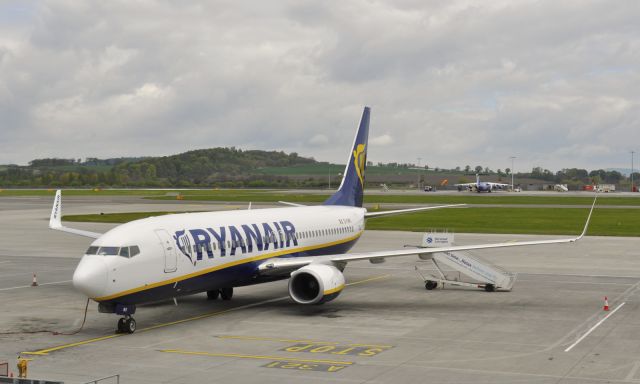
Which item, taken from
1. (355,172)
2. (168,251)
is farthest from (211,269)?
(355,172)

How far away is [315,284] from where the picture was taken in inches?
1271

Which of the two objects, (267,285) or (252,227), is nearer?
(252,227)

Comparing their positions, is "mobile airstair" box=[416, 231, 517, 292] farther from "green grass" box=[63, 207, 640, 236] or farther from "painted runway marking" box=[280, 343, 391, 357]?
"green grass" box=[63, 207, 640, 236]

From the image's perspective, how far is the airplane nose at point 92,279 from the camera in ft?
84.9

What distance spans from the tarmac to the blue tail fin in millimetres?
4444

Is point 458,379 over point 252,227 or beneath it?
beneath

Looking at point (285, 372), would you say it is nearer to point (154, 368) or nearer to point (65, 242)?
point (154, 368)

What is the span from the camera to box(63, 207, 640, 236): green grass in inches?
3059

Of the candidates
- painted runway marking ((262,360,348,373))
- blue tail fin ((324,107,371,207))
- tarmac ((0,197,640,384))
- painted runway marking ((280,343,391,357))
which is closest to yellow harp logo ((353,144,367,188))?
blue tail fin ((324,107,371,207))

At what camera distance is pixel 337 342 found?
1042 inches

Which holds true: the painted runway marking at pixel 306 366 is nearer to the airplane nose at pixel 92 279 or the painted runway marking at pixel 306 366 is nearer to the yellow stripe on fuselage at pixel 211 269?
the yellow stripe on fuselage at pixel 211 269

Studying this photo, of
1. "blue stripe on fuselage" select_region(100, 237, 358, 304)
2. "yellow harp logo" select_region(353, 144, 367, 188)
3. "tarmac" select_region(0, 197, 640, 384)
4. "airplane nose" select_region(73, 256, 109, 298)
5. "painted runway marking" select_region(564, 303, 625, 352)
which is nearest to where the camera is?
"tarmac" select_region(0, 197, 640, 384)

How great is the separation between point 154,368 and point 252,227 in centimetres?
1204

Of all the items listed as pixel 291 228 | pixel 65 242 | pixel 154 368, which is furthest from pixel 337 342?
pixel 65 242
